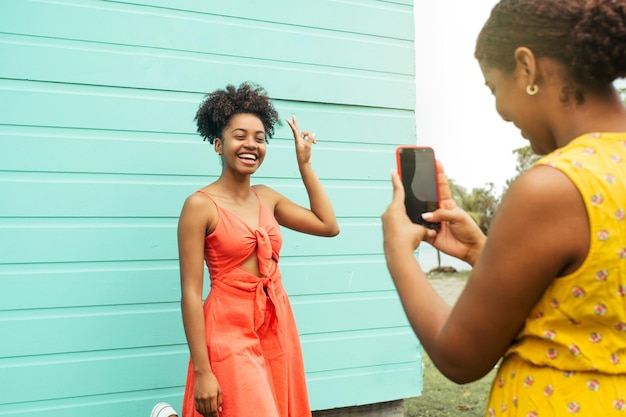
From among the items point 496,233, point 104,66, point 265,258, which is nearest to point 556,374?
point 496,233

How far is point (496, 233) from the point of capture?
1.17m

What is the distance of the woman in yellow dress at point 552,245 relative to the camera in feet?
3.71

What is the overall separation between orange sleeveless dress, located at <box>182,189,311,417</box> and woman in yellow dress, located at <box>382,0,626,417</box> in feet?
5.39

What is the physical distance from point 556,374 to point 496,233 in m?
0.31

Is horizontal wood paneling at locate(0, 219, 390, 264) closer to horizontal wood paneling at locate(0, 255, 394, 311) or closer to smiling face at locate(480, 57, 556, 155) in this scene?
horizontal wood paneling at locate(0, 255, 394, 311)

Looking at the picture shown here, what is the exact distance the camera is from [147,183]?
3613 mm

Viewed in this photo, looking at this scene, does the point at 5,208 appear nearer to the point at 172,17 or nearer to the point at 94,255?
the point at 94,255

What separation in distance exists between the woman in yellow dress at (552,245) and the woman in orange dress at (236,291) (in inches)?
65.0

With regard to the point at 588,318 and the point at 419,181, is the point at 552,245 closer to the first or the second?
the point at 588,318

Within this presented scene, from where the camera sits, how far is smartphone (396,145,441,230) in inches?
61.4

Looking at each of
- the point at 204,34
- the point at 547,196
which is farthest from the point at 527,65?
the point at 204,34

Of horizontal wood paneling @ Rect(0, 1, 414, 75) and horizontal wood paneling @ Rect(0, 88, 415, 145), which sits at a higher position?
horizontal wood paneling @ Rect(0, 1, 414, 75)

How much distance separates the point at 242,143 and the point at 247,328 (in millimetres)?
873

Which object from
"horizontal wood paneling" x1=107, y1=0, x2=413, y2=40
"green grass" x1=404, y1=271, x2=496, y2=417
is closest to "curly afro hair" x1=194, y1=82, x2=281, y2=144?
"horizontal wood paneling" x1=107, y1=0, x2=413, y2=40
